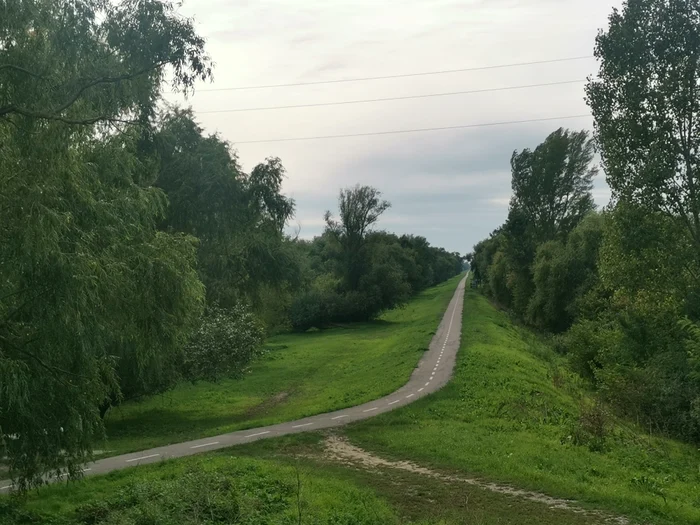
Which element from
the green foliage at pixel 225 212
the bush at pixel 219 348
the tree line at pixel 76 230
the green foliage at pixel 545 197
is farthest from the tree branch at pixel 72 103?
the green foliage at pixel 545 197

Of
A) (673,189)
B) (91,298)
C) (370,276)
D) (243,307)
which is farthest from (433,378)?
(370,276)

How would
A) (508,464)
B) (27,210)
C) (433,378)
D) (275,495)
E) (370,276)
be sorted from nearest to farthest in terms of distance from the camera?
(27,210) → (275,495) → (508,464) → (433,378) → (370,276)

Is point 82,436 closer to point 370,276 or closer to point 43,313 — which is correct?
point 43,313

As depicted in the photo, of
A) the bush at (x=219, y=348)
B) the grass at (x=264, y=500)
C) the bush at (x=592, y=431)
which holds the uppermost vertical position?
the bush at (x=219, y=348)

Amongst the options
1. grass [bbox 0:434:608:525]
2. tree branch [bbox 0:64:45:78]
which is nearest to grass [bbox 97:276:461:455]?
grass [bbox 0:434:608:525]

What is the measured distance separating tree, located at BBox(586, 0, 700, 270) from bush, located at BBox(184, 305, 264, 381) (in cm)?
1720

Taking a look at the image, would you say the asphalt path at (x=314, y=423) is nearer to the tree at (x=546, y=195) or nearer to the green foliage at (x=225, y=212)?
the green foliage at (x=225, y=212)

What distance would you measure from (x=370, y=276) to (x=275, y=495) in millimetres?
60170

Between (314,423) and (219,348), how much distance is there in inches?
258

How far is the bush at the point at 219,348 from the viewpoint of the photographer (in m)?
24.9

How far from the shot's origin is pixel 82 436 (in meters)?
10.2

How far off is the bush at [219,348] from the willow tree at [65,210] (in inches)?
471

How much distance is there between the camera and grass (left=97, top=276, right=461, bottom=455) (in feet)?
71.0

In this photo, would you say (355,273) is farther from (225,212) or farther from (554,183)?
(225,212)
